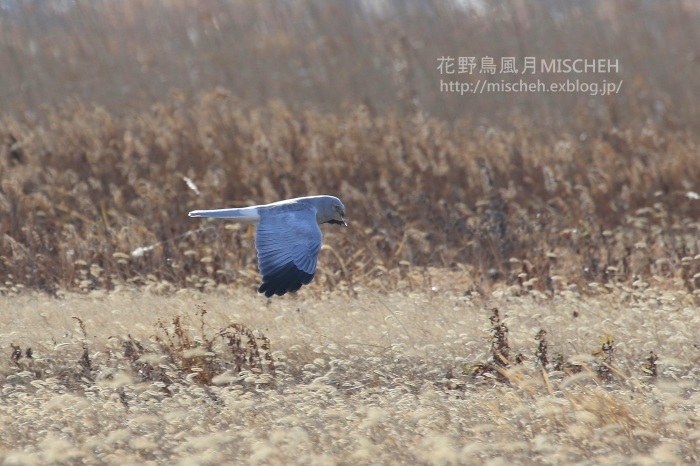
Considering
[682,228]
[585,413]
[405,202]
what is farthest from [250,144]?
[585,413]

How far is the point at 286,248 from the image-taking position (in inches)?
226

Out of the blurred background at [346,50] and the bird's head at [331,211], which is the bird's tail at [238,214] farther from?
the blurred background at [346,50]

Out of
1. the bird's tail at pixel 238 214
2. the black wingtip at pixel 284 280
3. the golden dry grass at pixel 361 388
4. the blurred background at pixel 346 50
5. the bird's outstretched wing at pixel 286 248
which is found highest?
the blurred background at pixel 346 50

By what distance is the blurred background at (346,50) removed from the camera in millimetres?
13414

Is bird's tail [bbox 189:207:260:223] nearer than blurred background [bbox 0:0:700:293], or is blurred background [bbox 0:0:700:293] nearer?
bird's tail [bbox 189:207:260:223]

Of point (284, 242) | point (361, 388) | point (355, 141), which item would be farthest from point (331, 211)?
point (355, 141)

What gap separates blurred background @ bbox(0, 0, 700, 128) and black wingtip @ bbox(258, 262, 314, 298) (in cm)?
750

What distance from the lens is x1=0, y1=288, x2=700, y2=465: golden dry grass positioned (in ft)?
13.4

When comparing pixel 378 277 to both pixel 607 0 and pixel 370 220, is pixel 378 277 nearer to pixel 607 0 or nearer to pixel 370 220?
pixel 370 220

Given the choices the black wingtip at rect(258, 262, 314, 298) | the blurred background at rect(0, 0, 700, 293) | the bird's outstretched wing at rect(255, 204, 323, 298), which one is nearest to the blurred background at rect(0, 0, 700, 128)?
the blurred background at rect(0, 0, 700, 293)

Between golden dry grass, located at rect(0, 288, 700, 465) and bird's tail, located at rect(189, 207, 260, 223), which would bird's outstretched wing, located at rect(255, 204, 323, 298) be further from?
golden dry grass, located at rect(0, 288, 700, 465)

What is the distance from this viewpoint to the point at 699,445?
163 inches

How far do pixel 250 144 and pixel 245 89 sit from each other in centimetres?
248

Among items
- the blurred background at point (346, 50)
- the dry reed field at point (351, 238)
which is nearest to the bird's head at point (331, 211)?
the dry reed field at point (351, 238)
